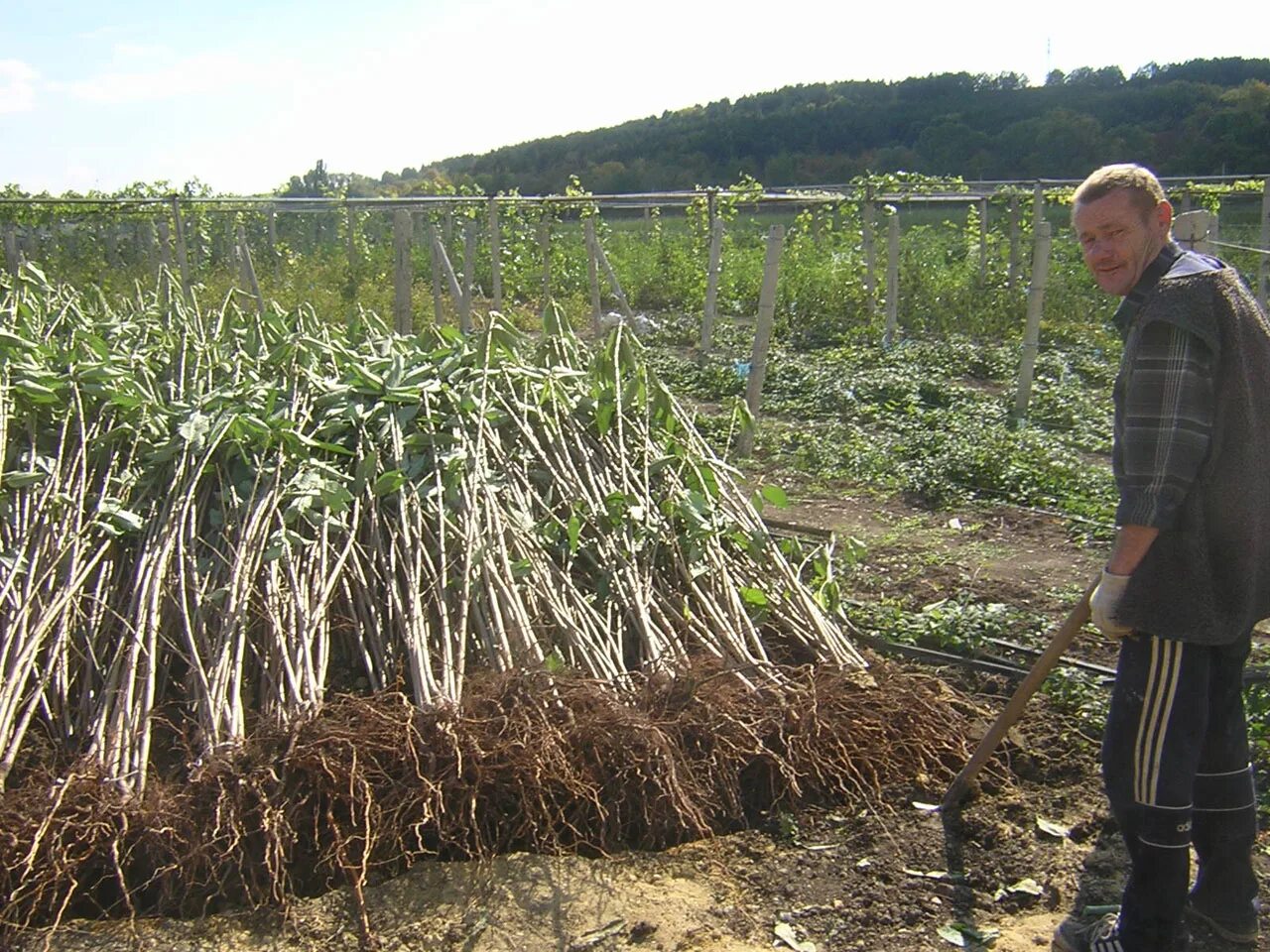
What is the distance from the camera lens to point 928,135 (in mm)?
40438

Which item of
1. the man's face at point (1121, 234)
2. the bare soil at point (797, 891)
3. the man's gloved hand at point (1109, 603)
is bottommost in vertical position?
the bare soil at point (797, 891)

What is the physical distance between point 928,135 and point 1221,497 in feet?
134

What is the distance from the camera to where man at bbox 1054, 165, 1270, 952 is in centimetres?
228

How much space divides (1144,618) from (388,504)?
2389 millimetres

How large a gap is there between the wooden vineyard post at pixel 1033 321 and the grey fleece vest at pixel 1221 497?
6.17 meters

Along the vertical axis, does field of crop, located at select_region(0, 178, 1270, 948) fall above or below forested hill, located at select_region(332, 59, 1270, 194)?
below

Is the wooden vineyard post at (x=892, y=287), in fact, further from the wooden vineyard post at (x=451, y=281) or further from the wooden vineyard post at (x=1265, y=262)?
the wooden vineyard post at (x=451, y=281)

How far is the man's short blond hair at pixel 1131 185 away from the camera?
235 cm

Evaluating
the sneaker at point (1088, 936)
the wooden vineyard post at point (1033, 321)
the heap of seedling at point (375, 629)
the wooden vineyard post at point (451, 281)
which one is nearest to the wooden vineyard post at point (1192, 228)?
the heap of seedling at point (375, 629)

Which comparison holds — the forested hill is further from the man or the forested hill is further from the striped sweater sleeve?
the striped sweater sleeve

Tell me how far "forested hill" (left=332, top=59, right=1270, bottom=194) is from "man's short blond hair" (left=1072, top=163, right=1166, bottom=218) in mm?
33412

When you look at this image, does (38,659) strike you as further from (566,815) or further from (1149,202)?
(1149,202)

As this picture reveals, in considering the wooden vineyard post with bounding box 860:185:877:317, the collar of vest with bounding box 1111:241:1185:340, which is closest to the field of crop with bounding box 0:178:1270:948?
the collar of vest with bounding box 1111:241:1185:340

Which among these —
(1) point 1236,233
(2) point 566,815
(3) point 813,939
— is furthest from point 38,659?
(1) point 1236,233
